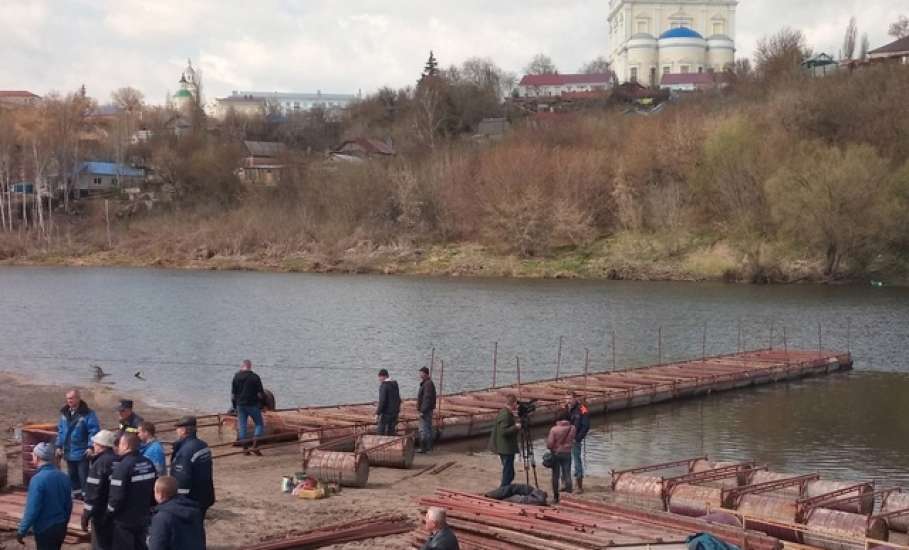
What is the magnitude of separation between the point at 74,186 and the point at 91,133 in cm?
1529

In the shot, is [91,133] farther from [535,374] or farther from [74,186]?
[535,374]

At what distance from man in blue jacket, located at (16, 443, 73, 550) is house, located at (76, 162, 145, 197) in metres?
110

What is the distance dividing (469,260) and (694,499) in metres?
65.8

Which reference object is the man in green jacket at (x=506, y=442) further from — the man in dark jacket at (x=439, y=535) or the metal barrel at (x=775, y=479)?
the man in dark jacket at (x=439, y=535)

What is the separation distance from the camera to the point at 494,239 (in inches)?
3268

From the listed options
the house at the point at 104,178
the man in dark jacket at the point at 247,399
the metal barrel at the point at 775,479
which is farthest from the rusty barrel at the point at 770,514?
the house at the point at 104,178

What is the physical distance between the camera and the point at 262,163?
120 metres

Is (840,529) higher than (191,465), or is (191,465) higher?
(191,465)

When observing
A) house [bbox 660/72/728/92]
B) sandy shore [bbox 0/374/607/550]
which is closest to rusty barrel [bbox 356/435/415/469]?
sandy shore [bbox 0/374/607/550]

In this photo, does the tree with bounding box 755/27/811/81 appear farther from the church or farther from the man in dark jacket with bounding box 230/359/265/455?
the man in dark jacket with bounding box 230/359/265/455

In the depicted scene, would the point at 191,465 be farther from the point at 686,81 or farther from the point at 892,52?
the point at 686,81

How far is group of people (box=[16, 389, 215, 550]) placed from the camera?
8.38m

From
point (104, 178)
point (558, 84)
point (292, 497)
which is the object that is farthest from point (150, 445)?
point (558, 84)

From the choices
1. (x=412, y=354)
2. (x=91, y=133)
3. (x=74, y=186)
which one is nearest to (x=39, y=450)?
(x=412, y=354)
